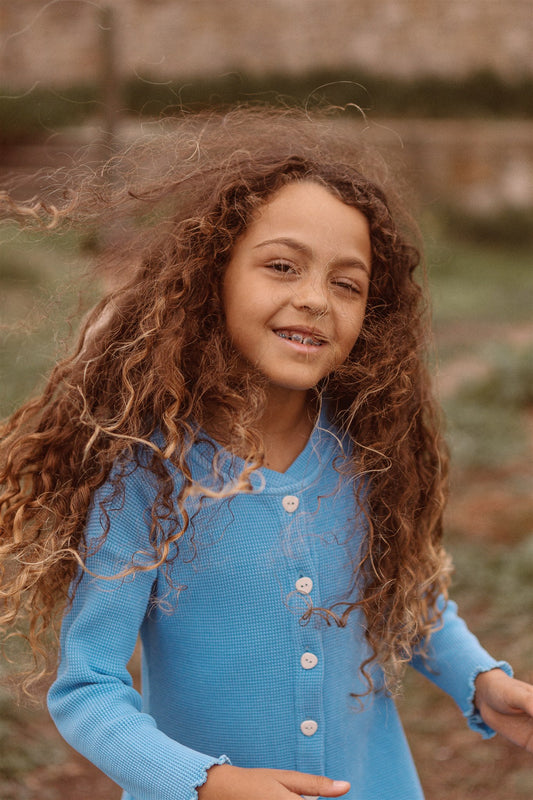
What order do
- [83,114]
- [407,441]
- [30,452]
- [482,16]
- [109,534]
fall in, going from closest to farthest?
1. [109,534]
2. [30,452]
3. [407,441]
4. [83,114]
5. [482,16]

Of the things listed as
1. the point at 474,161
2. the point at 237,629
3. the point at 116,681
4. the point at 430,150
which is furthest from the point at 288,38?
the point at 116,681

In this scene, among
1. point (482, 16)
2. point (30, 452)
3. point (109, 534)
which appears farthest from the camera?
point (482, 16)

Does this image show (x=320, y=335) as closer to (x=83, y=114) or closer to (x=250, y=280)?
(x=250, y=280)

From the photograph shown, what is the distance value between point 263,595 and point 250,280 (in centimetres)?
47

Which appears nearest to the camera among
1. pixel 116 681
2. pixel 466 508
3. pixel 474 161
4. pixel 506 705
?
pixel 116 681

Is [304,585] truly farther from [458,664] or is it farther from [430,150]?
[430,150]

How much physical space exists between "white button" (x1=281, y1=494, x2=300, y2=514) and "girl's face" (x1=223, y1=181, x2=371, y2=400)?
0.17m

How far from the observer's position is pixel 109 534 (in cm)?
128

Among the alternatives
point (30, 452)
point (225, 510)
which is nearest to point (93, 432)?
point (30, 452)

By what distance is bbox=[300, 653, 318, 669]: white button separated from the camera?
1.34 metres

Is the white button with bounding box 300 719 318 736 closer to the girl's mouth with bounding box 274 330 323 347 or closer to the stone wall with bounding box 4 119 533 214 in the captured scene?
the girl's mouth with bounding box 274 330 323 347

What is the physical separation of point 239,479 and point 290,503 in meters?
0.12

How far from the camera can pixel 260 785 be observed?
1129 millimetres

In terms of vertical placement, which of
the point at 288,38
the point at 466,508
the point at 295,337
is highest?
the point at 288,38
